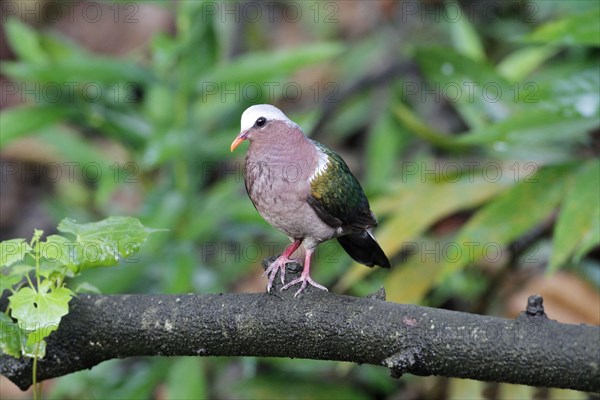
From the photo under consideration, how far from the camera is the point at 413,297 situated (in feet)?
14.8

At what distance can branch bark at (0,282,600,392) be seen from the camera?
7.79 feet

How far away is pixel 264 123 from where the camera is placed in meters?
3.13

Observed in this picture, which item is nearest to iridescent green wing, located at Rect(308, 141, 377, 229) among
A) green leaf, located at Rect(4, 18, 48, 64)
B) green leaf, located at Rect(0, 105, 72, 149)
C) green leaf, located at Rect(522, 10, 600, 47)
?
green leaf, located at Rect(522, 10, 600, 47)

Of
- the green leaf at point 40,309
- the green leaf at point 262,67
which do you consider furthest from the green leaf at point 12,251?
the green leaf at point 262,67

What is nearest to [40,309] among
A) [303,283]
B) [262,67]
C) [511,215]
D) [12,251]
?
[12,251]

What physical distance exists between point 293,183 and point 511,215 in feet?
4.83

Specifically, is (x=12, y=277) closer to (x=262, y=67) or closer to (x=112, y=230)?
(x=112, y=230)

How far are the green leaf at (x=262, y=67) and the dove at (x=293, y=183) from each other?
1.59m

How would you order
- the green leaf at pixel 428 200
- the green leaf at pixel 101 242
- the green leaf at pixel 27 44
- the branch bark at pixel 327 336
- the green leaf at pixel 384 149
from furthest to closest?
the green leaf at pixel 384 149 → the green leaf at pixel 27 44 → the green leaf at pixel 428 200 → the green leaf at pixel 101 242 → the branch bark at pixel 327 336

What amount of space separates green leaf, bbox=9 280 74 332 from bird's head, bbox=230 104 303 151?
844mm

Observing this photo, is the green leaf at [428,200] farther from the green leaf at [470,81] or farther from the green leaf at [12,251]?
the green leaf at [12,251]

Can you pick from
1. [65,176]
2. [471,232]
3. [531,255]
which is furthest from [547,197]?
[65,176]

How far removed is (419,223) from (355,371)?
1.22 meters

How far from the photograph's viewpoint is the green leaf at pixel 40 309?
251 centimetres
